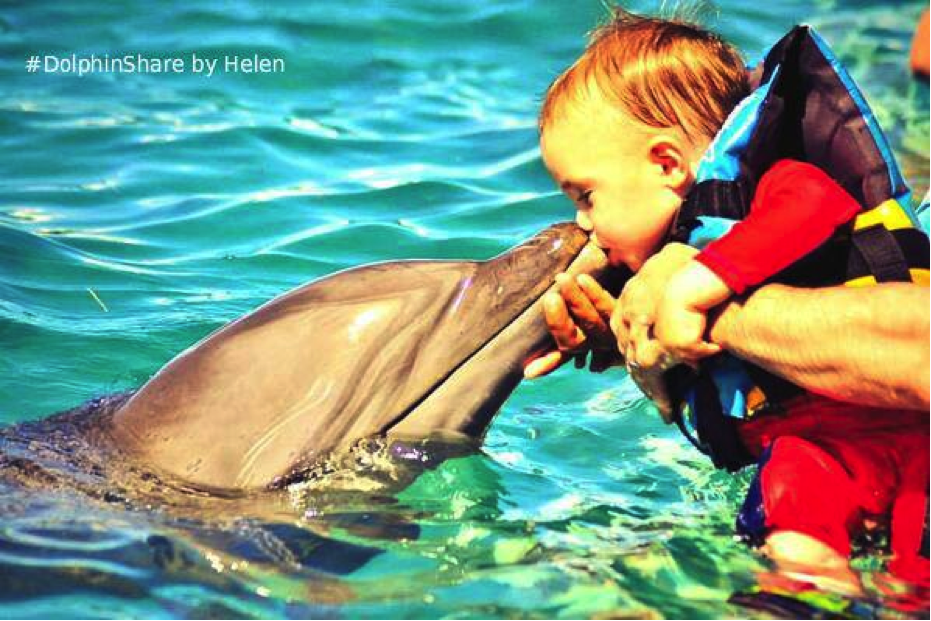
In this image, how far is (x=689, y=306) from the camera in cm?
464

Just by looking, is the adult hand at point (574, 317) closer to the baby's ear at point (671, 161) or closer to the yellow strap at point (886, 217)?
the baby's ear at point (671, 161)

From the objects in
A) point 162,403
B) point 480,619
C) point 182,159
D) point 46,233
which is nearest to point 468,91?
point 182,159

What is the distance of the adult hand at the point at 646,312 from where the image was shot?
15.8 feet

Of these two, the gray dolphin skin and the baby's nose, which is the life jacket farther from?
the gray dolphin skin

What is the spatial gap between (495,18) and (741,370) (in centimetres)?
932

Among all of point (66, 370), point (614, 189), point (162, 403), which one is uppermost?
point (614, 189)

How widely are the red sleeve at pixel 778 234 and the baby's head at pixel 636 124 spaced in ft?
1.49

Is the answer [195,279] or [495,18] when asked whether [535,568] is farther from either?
[495,18]

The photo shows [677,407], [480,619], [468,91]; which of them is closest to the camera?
[480,619]

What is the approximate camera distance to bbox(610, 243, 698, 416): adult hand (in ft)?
15.8

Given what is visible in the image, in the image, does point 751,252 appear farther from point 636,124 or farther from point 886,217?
point 636,124

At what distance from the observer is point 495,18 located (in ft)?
45.6

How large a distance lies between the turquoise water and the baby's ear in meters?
1.17

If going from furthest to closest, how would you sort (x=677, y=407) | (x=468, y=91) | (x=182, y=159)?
(x=468, y=91), (x=182, y=159), (x=677, y=407)
